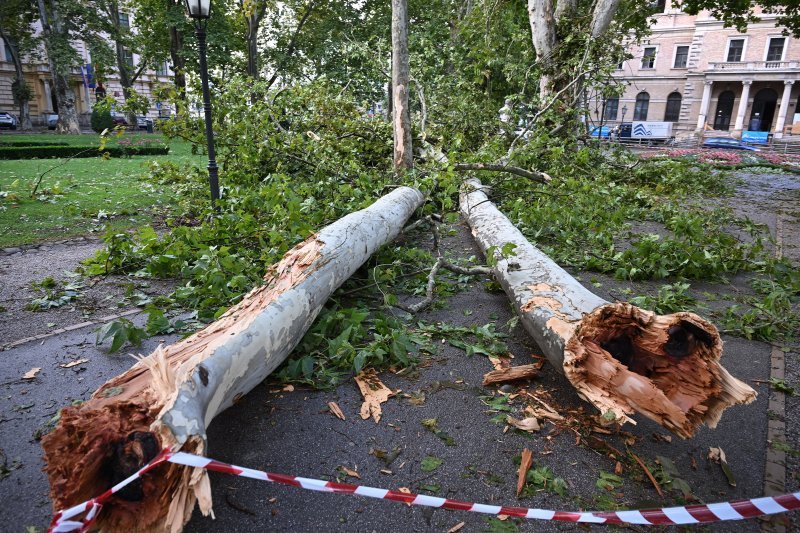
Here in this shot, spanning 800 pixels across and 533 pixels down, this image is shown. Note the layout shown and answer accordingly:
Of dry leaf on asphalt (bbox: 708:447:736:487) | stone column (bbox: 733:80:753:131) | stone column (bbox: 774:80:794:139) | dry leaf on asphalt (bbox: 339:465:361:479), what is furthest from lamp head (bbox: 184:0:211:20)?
stone column (bbox: 733:80:753:131)

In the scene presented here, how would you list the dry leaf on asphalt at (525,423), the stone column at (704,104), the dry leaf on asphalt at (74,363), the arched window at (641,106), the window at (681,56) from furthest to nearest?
the arched window at (641,106) → the window at (681,56) → the stone column at (704,104) → the dry leaf on asphalt at (74,363) → the dry leaf on asphalt at (525,423)

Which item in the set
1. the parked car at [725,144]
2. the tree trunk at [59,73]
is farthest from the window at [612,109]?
the tree trunk at [59,73]

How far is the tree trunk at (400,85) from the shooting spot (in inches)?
274

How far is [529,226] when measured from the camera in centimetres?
643

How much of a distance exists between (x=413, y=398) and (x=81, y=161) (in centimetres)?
1442

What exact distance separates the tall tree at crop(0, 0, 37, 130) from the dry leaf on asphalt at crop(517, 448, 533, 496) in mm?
35023

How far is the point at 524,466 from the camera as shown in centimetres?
217

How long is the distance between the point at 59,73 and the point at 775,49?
5088 cm

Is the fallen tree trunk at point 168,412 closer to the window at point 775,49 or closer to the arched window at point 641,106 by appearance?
the arched window at point 641,106

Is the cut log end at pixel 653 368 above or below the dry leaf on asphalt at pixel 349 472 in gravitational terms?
above

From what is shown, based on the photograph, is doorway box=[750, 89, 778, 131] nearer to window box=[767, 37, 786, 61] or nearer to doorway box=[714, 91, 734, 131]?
doorway box=[714, 91, 734, 131]

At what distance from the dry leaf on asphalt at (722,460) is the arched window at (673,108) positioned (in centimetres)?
5135

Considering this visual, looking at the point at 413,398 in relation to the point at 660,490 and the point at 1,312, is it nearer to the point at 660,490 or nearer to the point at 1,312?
the point at 660,490

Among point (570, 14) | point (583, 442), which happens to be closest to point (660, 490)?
point (583, 442)
